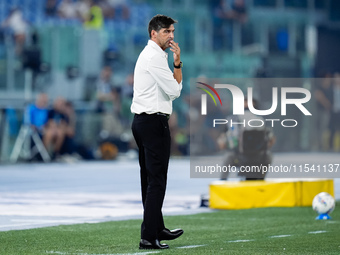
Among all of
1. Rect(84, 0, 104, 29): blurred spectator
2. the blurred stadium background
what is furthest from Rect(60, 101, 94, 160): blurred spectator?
Rect(84, 0, 104, 29): blurred spectator

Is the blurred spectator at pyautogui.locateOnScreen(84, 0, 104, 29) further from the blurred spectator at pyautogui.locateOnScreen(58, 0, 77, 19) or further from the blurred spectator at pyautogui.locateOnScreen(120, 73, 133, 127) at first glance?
the blurred spectator at pyautogui.locateOnScreen(120, 73, 133, 127)

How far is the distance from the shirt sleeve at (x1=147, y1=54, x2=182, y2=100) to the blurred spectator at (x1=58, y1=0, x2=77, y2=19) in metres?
20.8

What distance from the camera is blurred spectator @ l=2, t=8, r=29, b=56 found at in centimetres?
2638

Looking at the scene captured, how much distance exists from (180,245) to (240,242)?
595mm

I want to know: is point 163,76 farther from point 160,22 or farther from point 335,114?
point 335,114

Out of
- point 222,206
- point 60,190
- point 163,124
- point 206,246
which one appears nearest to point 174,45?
point 163,124

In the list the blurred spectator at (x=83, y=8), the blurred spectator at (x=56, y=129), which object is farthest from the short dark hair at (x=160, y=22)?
the blurred spectator at (x=83, y=8)

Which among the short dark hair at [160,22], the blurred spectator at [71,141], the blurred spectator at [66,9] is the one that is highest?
the blurred spectator at [66,9]

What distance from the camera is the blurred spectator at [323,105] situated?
29.1 metres

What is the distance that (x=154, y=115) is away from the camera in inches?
289

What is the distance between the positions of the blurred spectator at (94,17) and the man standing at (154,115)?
21.2 metres

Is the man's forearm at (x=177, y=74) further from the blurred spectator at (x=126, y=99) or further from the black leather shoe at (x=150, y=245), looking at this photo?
the blurred spectator at (x=126, y=99)

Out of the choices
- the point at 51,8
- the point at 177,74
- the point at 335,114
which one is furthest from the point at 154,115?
the point at 335,114

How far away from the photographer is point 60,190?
16.2m
